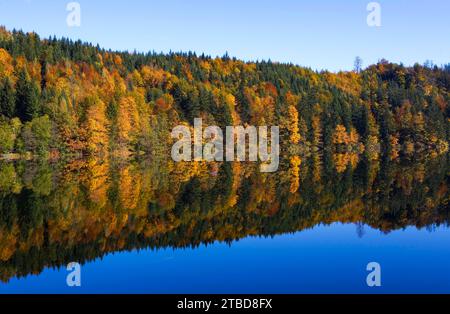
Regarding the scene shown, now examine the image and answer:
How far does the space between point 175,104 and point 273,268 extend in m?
90.4

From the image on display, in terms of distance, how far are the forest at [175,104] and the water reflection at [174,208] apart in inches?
1115

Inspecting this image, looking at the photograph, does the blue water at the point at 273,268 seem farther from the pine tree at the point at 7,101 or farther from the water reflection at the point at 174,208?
the pine tree at the point at 7,101

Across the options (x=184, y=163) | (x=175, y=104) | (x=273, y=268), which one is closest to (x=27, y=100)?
(x=184, y=163)

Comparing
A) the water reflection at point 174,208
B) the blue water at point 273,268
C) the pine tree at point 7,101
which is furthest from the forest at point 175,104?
the blue water at point 273,268

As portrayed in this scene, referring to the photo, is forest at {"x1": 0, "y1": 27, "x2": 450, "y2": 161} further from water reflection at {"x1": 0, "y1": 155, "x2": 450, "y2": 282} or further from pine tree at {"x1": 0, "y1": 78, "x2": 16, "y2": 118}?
water reflection at {"x1": 0, "y1": 155, "x2": 450, "y2": 282}

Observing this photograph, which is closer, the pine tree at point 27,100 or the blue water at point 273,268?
the blue water at point 273,268

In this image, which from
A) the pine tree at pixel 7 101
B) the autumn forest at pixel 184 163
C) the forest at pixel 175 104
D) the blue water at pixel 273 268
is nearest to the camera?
the blue water at pixel 273 268

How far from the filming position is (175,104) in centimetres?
10838

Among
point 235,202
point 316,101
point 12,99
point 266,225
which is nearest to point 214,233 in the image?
point 266,225

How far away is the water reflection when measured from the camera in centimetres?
2333

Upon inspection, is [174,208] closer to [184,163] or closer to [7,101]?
[184,163]

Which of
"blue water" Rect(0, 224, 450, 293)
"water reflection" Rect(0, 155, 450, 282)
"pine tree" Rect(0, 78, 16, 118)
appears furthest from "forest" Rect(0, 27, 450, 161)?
"blue water" Rect(0, 224, 450, 293)

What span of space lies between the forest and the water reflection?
1115 inches

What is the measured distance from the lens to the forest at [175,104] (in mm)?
79938
